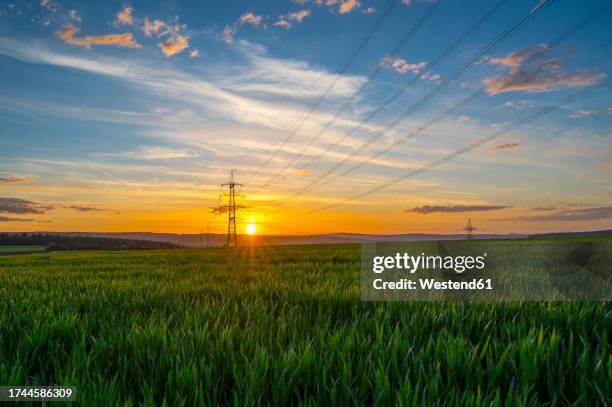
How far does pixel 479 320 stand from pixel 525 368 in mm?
1547

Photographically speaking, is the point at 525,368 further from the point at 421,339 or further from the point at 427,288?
the point at 427,288

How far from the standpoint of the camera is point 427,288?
729 cm

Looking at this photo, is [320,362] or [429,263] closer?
[320,362]

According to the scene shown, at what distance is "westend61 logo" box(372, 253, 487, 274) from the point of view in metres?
9.68

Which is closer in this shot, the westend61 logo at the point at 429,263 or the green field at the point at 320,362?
the green field at the point at 320,362

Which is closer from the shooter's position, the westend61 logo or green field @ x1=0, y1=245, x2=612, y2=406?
green field @ x1=0, y1=245, x2=612, y2=406

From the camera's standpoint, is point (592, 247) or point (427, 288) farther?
point (592, 247)

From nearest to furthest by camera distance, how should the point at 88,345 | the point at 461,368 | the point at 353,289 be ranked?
the point at 461,368 < the point at 88,345 < the point at 353,289

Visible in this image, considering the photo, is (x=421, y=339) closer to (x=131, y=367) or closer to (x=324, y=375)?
(x=324, y=375)

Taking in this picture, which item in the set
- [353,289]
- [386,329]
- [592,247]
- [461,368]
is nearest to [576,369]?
[461,368]

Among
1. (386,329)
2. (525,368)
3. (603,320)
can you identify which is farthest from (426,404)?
(603,320)

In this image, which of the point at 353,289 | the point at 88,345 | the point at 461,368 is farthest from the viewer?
the point at 353,289

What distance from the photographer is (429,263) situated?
11.1 meters

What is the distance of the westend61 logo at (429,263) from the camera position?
9680 mm
